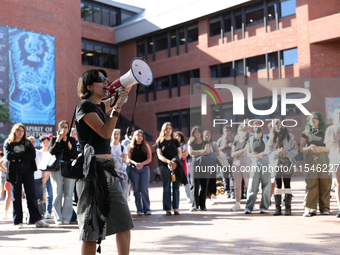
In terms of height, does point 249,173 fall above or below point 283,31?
below

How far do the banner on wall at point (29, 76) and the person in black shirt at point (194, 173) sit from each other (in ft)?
61.7

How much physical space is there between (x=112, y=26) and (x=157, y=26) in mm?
6193

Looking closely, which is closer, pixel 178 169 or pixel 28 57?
pixel 178 169

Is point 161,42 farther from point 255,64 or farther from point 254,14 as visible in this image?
point 255,64

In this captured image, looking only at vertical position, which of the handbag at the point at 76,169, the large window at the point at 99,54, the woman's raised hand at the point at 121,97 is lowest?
the handbag at the point at 76,169

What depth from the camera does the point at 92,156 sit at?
11.4 feet

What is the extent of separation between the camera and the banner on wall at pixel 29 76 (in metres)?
27.0

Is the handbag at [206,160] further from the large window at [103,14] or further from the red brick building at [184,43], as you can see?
the large window at [103,14]

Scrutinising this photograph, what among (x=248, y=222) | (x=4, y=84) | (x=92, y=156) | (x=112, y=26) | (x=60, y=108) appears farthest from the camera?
(x=112, y=26)

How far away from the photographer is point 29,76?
2791 centimetres

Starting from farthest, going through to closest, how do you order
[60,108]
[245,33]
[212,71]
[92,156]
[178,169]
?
[212,71]
[245,33]
[60,108]
[178,169]
[92,156]

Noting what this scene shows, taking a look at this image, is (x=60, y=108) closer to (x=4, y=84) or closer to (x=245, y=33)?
(x=4, y=84)

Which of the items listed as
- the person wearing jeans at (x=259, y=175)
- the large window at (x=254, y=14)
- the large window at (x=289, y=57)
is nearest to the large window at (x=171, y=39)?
the large window at (x=254, y=14)

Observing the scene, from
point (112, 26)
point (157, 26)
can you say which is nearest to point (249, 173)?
point (157, 26)
